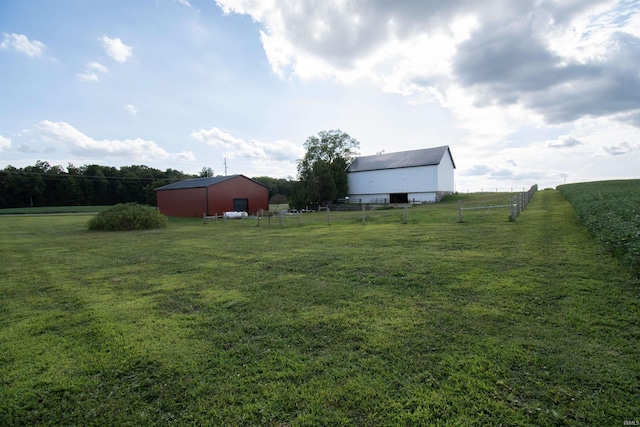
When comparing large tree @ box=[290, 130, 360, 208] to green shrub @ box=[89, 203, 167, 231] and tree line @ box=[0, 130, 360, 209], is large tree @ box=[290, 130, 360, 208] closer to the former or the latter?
tree line @ box=[0, 130, 360, 209]

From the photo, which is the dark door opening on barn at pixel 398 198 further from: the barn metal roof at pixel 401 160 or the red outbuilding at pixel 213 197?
the red outbuilding at pixel 213 197

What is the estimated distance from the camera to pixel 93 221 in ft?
69.8

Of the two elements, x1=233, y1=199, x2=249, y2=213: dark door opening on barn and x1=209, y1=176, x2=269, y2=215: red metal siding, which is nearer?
x1=209, y1=176, x2=269, y2=215: red metal siding

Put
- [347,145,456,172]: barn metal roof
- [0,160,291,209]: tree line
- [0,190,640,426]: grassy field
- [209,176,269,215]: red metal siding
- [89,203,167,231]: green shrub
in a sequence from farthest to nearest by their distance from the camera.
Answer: [0,160,291,209]: tree line
[347,145,456,172]: barn metal roof
[209,176,269,215]: red metal siding
[89,203,167,231]: green shrub
[0,190,640,426]: grassy field

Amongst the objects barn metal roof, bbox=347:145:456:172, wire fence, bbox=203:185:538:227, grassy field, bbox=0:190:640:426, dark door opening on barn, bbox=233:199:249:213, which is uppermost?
barn metal roof, bbox=347:145:456:172

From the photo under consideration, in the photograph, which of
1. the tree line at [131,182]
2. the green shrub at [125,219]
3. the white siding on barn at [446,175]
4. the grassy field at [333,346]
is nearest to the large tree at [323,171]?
the tree line at [131,182]

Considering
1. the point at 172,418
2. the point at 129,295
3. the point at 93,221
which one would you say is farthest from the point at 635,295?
the point at 93,221

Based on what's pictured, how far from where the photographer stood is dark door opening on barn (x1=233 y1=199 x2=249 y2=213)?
3431 cm

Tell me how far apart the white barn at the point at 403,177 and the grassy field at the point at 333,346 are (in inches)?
1335

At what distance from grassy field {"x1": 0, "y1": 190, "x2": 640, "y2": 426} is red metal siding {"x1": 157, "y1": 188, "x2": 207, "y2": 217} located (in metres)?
25.7

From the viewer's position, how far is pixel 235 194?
34.2 metres

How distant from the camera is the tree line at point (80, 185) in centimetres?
7031

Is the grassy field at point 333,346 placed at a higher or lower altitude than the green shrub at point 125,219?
lower

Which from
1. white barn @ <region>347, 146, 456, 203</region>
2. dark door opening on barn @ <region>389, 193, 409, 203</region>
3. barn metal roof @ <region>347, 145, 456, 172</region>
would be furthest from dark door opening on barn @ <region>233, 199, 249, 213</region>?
dark door opening on barn @ <region>389, 193, 409, 203</region>
